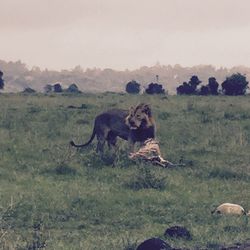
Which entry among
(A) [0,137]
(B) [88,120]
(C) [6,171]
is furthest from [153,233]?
(B) [88,120]

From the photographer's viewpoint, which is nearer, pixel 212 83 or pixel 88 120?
pixel 88 120

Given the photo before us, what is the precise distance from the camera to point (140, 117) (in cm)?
1617

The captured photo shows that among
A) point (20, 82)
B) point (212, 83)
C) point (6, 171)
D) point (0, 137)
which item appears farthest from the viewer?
point (20, 82)

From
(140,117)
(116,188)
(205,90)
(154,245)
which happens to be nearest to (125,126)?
(140,117)

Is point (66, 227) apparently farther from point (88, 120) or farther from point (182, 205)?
point (88, 120)

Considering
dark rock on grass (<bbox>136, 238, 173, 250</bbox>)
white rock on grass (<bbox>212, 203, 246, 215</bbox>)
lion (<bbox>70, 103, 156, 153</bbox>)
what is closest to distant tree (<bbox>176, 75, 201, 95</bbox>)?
lion (<bbox>70, 103, 156, 153</bbox>)

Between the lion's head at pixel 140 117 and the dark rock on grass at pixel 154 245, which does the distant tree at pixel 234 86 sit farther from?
the dark rock on grass at pixel 154 245

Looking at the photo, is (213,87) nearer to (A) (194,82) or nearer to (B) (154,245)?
(A) (194,82)

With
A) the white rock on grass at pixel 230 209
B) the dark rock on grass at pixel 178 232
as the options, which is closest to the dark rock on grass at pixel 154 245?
the dark rock on grass at pixel 178 232

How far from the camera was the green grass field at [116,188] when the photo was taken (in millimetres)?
10305

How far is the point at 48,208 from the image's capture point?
469 inches

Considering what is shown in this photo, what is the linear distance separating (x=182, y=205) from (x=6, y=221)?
3.18m

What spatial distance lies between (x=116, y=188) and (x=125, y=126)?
3.87 metres

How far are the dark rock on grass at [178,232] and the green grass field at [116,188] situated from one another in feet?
0.49
